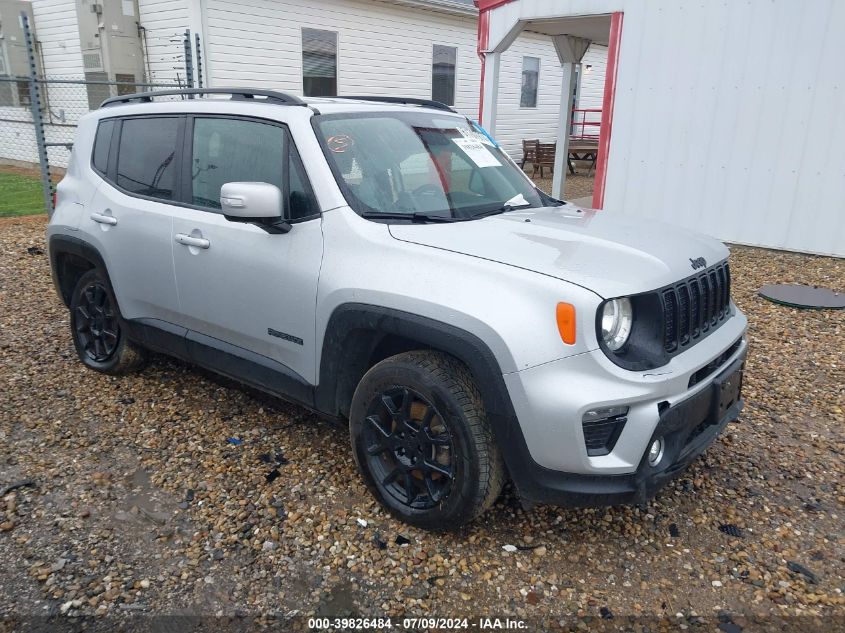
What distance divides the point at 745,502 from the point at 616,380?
135 centimetres

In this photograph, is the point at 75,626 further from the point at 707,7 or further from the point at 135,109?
the point at 707,7

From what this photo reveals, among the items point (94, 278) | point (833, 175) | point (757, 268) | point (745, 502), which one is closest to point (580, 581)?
point (745, 502)

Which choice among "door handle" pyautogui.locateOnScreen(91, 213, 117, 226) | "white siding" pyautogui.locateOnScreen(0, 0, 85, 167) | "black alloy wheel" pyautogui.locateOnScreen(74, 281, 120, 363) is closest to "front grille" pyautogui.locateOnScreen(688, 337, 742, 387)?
"door handle" pyautogui.locateOnScreen(91, 213, 117, 226)

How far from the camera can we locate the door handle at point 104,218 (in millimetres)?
4090

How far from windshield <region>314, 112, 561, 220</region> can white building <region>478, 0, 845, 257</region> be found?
18.3ft

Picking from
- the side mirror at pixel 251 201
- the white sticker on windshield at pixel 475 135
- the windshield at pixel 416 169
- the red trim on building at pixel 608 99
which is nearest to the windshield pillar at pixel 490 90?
the red trim on building at pixel 608 99

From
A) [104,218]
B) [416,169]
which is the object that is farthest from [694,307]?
[104,218]

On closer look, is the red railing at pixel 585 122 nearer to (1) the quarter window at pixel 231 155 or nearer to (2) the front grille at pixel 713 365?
(1) the quarter window at pixel 231 155

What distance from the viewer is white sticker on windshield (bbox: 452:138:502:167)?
3766 mm

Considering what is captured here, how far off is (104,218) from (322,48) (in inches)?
412

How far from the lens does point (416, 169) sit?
133 inches

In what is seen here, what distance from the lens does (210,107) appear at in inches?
147

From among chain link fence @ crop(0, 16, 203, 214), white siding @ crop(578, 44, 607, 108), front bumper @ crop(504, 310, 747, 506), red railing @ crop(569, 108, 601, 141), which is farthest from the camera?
white siding @ crop(578, 44, 607, 108)

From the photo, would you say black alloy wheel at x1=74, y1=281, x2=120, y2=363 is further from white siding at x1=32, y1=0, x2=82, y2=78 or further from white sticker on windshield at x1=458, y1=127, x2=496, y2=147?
white siding at x1=32, y1=0, x2=82, y2=78
